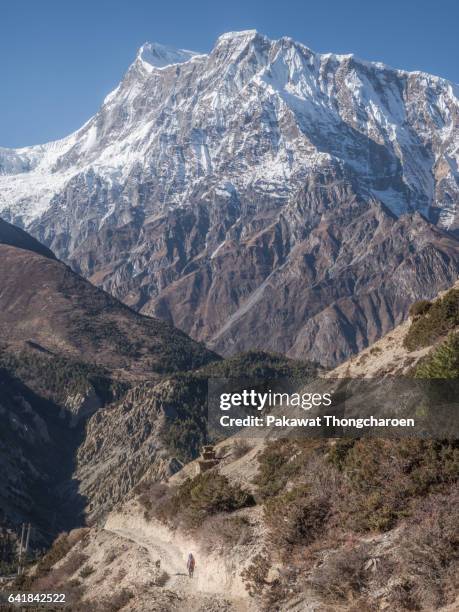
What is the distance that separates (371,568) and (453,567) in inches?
117

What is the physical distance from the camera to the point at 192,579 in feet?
123

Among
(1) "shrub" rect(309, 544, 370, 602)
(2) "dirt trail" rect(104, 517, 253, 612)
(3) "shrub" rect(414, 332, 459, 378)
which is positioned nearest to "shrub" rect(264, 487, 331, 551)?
(2) "dirt trail" rect(104, 517, 253, 612)

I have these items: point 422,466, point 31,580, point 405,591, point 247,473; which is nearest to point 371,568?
point 405,591

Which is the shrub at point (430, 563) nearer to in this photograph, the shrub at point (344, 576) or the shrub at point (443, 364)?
the shrub at point (344, 576)

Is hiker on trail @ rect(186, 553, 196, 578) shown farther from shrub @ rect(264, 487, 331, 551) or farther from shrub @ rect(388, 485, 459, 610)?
shrub @ rect(388, 485, 459, 610)

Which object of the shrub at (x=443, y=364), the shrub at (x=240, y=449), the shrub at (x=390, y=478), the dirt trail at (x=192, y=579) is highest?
the shrub at (x=443, y=364)

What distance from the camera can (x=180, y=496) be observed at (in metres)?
46.8

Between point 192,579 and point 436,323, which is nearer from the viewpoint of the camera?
point 192,579

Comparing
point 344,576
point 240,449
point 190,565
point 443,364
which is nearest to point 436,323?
point 443,364

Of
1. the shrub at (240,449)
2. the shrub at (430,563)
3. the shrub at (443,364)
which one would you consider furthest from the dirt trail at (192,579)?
the shrub at (443,364)

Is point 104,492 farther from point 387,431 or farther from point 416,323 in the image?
point 387,431

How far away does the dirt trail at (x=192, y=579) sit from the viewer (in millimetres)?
33875

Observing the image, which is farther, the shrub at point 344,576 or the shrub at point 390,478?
the shrub at point 390,478

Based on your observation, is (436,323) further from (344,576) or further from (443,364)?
(344,576)
